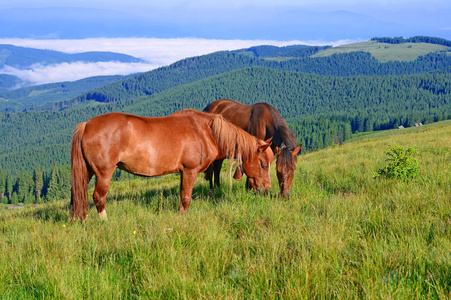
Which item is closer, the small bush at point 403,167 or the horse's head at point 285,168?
the small bush at point 403,167

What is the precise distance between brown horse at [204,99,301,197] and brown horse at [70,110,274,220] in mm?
653

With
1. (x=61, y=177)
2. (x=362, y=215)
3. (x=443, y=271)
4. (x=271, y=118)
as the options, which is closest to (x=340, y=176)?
(x=271, y=118)

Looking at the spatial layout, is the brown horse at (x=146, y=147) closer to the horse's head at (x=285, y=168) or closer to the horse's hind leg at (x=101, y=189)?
the horse's hind leg at (x=101, y=189)

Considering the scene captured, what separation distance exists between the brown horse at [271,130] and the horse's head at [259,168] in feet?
0.96

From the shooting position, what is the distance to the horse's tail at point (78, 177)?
590 centimetres

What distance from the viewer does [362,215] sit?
473 cm

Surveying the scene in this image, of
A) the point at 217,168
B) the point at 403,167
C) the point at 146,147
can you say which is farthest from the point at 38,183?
the point at 403,167

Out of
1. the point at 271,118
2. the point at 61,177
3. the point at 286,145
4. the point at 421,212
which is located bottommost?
the point at 61,177

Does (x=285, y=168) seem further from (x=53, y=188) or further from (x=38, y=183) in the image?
(x=38, y=183)

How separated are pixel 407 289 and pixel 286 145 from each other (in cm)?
516

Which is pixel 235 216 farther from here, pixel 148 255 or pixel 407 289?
pixel 407 289

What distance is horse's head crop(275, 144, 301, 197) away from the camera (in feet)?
23.5

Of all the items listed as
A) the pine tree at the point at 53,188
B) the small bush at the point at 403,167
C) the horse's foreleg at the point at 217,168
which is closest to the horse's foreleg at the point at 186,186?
the horse's foreleg at the point at 217,168

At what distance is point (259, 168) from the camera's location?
7402mm
